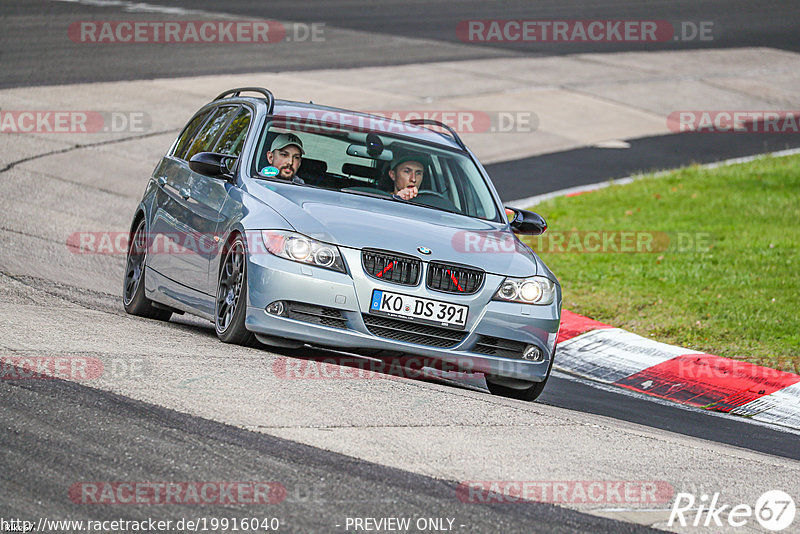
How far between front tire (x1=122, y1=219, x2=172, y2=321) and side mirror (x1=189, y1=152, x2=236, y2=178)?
121 cm

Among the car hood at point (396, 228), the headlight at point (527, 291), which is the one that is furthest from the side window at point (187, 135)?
the headlight at point (527, 291)

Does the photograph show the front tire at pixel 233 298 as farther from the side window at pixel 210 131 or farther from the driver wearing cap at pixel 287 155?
the side window at pixel 210 131

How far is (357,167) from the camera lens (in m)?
8.72

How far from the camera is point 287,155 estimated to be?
855 centimetres

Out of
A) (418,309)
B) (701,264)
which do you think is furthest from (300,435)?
(701,264)

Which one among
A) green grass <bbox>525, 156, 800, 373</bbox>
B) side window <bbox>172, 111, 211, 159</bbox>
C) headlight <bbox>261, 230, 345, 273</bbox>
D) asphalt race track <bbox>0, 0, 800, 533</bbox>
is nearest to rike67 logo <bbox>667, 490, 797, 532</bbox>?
asphalt race track <bbox>0, 0, 800, 533</bbox>

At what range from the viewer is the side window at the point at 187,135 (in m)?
9.82

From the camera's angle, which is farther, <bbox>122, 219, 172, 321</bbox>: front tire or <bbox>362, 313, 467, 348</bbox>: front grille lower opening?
<bbox>122, 219, 172, 321</bbox>: front tire

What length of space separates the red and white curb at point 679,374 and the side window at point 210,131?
3.35 metres

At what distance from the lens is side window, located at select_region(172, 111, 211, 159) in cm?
982

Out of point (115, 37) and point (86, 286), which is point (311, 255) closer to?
point (86, 286)

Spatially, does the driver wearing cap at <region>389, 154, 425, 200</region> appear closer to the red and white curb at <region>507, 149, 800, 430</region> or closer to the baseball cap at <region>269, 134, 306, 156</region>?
the baseball cap at <region>269, 134, 306, 156</region>

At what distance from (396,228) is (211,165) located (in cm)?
149

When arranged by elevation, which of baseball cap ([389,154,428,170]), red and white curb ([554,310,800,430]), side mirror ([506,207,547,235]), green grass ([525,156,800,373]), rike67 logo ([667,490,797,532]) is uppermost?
baseball cap ([389,154,428,170])
